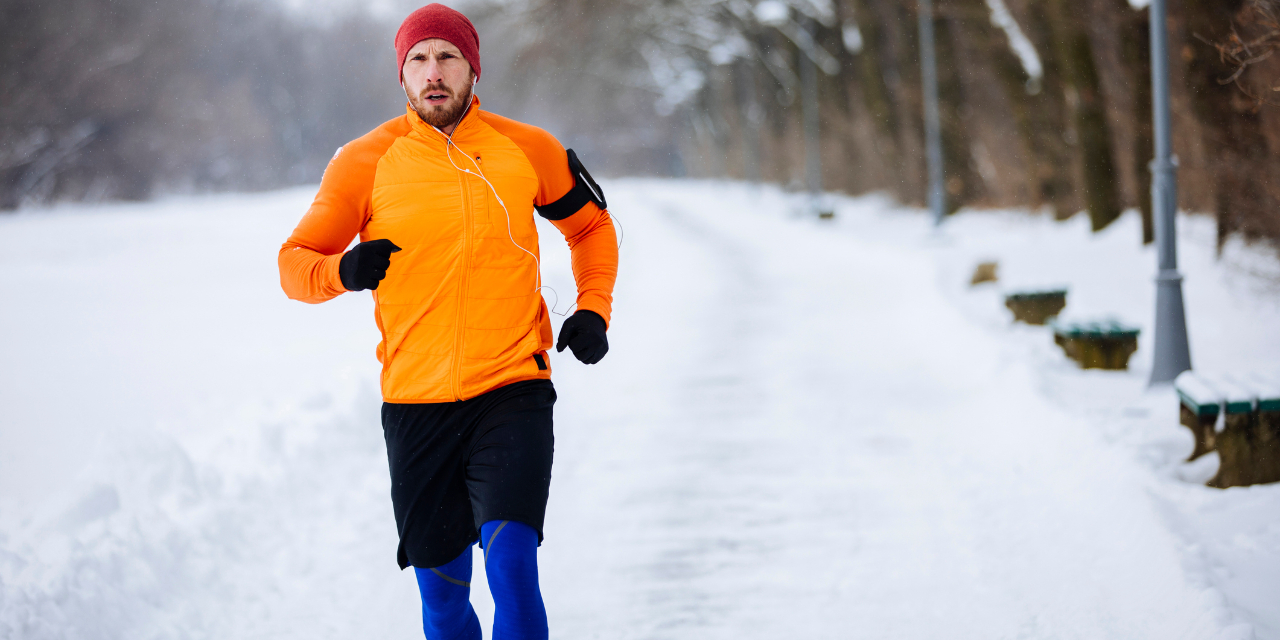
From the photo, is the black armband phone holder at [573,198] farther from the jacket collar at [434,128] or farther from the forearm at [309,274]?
the forearm at [309,274]

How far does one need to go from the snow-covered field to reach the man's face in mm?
2058

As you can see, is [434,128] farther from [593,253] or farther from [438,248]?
[593,253]

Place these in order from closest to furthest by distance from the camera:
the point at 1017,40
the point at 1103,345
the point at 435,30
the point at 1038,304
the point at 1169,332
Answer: the point at 435,30, the point at 1169,332, the point at 1103,345, the point at 1038,304, the point at 1017,40

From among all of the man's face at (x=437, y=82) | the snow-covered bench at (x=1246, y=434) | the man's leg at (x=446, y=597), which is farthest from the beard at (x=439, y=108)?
the snow-covered bench at (x=1246, y=434)

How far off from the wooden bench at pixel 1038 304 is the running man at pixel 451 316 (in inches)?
297

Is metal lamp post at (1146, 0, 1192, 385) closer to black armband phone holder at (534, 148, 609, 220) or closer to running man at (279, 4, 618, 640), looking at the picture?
black armband phone holder at (534, 148, 609, 220)

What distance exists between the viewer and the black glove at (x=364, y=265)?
2381 mm

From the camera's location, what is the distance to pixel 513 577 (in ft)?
8.09

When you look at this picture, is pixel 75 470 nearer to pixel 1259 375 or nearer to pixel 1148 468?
pixel 1148 468

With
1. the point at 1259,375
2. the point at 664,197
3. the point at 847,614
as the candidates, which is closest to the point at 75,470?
the point at 847,614

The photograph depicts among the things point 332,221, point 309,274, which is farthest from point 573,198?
point 309,274

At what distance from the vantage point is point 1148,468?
485 centimetres

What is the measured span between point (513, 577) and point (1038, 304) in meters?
7.90

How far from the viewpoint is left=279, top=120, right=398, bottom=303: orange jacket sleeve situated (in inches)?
97.7
